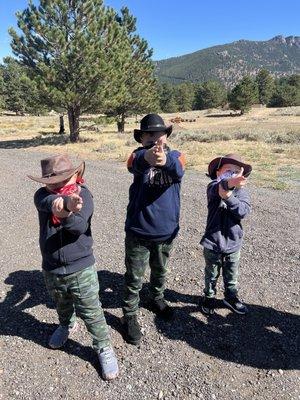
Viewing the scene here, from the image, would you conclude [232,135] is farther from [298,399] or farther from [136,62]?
[298,399]

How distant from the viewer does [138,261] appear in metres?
3.37

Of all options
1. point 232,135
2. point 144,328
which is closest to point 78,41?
point 232,135

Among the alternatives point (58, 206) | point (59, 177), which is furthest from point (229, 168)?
point (58, 206)

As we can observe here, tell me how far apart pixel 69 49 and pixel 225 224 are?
17.5m

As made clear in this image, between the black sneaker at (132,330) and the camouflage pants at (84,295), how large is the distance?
1.15 feet

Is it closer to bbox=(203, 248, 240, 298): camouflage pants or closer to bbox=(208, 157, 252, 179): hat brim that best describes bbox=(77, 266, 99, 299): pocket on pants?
bbox=(203, 248, 240, 298): camouflage pants

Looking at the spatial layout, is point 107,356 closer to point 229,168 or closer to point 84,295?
point 84,295

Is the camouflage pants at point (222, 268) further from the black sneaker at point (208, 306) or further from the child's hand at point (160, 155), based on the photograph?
the child's hand at point (160, 155)

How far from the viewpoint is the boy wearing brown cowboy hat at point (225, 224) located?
3375 millimetres

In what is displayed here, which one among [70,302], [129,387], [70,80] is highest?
[70,80]

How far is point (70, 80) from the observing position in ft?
63.1

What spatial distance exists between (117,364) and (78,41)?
1769 cm

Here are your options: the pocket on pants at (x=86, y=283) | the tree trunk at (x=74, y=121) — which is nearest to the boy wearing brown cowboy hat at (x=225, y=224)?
the pocket on pants at (x=86, y=283)

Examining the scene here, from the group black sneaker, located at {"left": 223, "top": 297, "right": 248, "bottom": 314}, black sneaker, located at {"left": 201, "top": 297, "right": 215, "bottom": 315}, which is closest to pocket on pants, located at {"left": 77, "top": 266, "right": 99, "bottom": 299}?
black sneaker, located at {"left": 201, "top": 297, "right": 215, "bottom": 315}
